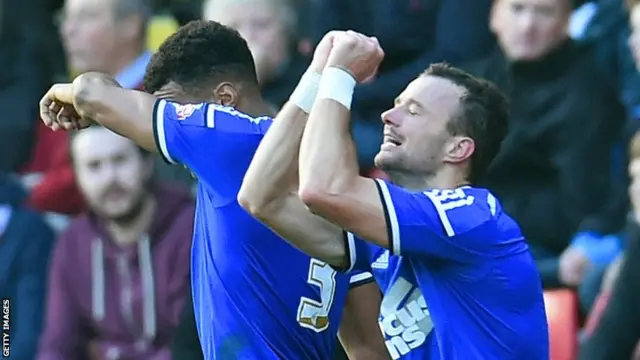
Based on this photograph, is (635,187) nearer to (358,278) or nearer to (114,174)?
(358,278)

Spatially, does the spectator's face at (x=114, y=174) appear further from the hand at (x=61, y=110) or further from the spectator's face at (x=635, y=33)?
the hand at (x=61, y=110)

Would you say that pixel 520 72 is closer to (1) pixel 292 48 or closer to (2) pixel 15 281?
(1) pixel 292 48

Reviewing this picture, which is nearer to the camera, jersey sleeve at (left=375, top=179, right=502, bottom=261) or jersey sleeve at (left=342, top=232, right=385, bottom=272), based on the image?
jersey sleeve at (left=375, top=179, right=502, bottom=261)

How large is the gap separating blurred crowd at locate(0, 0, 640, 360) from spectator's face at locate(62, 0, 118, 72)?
0.88ft

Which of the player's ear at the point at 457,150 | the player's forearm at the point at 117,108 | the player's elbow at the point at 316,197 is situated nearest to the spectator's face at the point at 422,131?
the player's ear at the point at 457,150

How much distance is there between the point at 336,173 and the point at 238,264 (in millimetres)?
522

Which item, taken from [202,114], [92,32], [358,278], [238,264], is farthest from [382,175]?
[202,114]

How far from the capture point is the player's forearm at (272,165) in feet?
15.0

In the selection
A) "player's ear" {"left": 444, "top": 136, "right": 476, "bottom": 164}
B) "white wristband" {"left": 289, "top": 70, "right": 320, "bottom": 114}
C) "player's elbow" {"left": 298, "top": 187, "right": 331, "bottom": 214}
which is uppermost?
"white wristband" {"left": 289, "top": 70, "right": 320, "bottom": 114}

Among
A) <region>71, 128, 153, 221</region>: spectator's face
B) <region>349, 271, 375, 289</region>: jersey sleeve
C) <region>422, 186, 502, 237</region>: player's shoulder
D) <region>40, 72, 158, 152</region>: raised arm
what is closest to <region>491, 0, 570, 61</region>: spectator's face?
<region>71, 128, 153, 221</region>: spectator's face

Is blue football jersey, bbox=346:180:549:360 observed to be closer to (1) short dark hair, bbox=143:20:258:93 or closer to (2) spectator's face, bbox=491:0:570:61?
(1) short dark hair, bbox=143:20:258:93

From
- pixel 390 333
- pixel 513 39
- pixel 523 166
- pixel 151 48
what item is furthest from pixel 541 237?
pixel 390 333

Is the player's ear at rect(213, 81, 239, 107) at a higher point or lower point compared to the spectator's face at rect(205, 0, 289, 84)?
higher

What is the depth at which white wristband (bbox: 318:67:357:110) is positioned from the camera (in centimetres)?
452
